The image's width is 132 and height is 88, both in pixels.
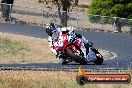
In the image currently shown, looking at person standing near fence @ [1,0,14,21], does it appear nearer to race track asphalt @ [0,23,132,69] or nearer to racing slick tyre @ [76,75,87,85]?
race track asphalt @ [0,23,132,69]

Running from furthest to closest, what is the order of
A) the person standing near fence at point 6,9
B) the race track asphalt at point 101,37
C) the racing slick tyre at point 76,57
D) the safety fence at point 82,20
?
the person standing near fence at point 6,9
the safety fence at point 82,20
the race track asphalt at point 101,37
the racing slick tyre at point 76,57

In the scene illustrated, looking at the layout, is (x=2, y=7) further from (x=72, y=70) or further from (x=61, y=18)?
(x=72, y=70)

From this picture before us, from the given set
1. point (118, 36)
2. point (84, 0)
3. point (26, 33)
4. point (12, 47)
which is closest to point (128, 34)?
point (118, 36)

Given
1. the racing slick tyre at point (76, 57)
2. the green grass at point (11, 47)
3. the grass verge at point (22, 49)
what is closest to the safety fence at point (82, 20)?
the grass verge at point (22, 49)

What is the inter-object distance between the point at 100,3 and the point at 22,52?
23.0 m

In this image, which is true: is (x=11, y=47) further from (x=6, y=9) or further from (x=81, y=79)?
(x=81, y=79)

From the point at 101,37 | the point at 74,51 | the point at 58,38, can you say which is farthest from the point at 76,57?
the point at 101,37

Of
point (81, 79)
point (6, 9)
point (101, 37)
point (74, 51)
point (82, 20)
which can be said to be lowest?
point (101, 37)

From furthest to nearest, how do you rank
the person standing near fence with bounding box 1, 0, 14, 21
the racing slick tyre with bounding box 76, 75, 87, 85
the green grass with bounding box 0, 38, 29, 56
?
the person standing near fence with bounding box 1, 0, 14, 21
the green grass with bounding box 0, 38, 29, 56
the racing slick tyre with bounding box 76, 75, 87, 85

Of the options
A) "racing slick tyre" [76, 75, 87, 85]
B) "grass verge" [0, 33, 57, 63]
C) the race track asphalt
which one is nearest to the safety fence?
the race track asphalt

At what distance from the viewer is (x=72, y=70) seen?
22.0 m

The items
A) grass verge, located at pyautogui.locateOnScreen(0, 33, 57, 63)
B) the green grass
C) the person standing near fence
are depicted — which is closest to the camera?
grass verge, located at pyautogui.locateOnScreen(0, 33, 57, 63)

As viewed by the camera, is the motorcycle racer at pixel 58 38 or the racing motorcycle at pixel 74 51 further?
the racing motorcycle at pixel 74 51

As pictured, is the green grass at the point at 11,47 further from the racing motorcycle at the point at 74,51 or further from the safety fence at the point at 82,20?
the racing motorcycle at the point at 74,51
